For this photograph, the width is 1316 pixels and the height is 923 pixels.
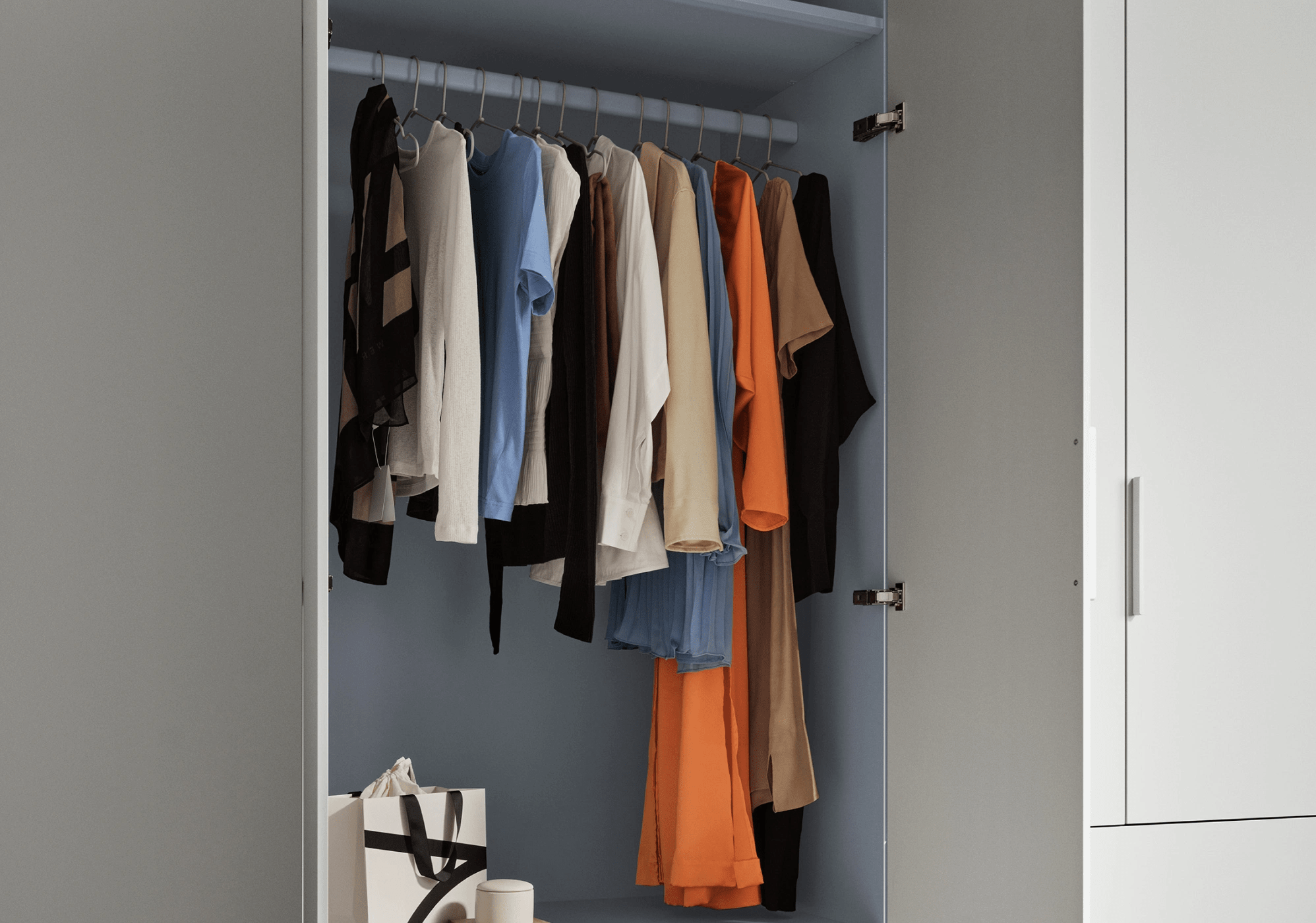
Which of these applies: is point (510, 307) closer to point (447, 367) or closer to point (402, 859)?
point (447, 367)

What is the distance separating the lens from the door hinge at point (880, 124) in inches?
81.6

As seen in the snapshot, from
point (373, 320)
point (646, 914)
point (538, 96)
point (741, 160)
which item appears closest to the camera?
point (373, 320)

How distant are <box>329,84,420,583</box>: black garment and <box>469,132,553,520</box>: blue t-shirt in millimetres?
137

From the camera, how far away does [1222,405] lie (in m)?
1.91

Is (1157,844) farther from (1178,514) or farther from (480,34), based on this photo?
(480,34)

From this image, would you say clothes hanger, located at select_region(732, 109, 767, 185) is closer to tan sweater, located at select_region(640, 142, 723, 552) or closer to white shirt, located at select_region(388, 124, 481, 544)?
tan sweater, located at select_region(640, 142, 723, 552)

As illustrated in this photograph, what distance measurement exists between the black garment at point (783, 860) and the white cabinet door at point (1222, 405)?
0.65m

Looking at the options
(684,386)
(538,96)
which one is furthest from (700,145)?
(684,386)

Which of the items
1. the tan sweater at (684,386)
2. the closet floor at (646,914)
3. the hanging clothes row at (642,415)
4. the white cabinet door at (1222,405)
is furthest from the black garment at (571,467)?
the white cabinet door at (1222,405)

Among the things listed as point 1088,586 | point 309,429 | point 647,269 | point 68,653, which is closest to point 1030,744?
point 1088,586

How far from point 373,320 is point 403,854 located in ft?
2.75

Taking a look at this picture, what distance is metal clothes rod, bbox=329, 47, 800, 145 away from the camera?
6.43 feet

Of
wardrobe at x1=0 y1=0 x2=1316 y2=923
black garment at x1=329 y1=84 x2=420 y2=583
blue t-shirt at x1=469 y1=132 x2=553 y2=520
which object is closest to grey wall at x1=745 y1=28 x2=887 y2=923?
wardrobe at x1=0 y1=0 x2=1316 y2=923

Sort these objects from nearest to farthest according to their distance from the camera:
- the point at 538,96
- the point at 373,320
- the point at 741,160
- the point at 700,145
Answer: the point at 373,320, the point at 538,96, the point at 700,145, the point at 741,160
